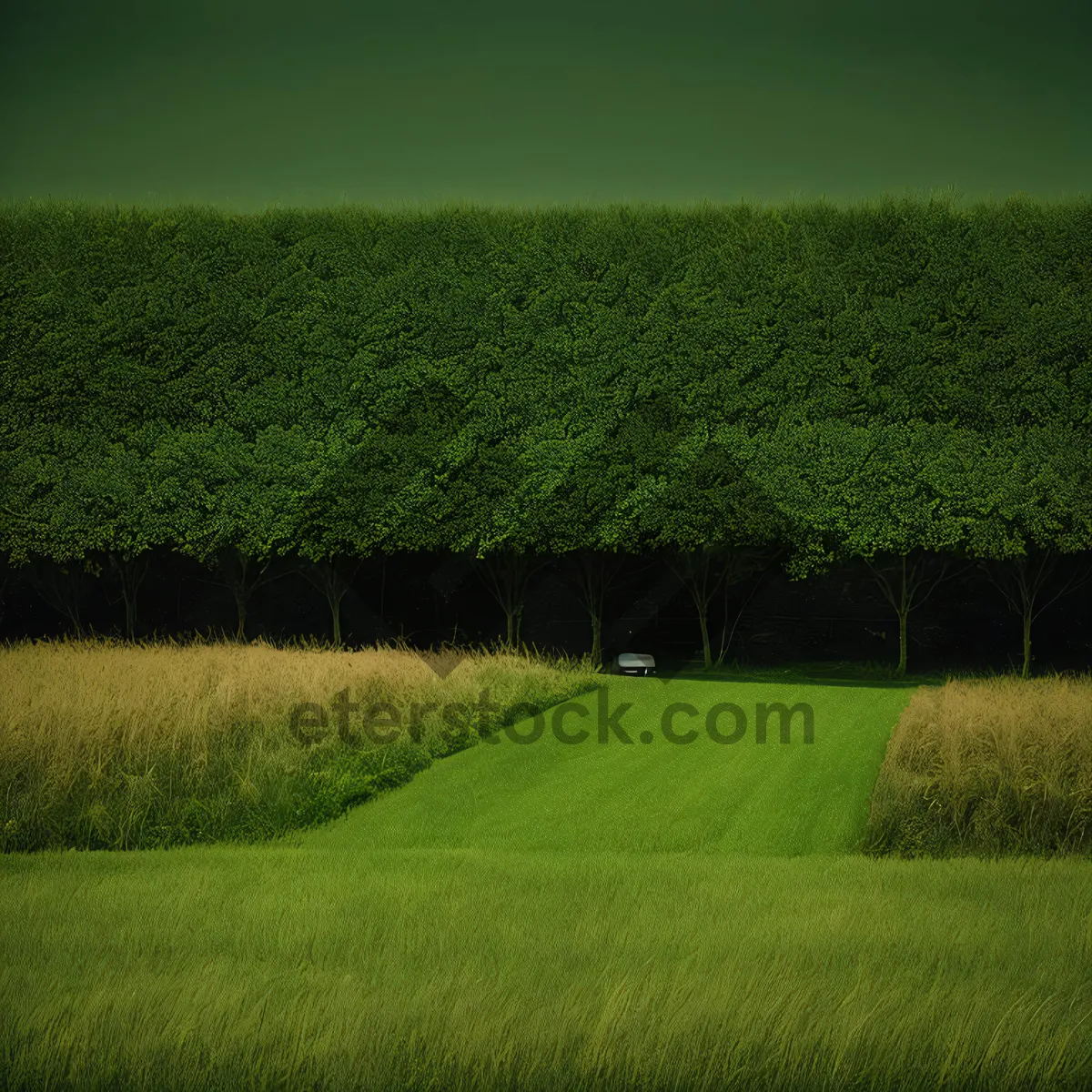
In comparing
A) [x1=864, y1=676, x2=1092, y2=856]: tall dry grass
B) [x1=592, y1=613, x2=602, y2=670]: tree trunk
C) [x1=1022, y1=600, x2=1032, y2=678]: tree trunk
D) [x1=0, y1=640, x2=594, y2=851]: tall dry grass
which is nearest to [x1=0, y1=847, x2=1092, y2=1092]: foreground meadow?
[x1=864, y1=676, x2=1092, y2=856]: tall dry grass

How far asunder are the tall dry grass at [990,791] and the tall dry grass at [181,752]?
3746 mm

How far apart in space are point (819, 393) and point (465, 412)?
567 centimetres

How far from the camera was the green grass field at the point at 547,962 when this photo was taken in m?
3.38

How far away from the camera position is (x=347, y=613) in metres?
19.5

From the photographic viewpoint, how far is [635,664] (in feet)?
54.9

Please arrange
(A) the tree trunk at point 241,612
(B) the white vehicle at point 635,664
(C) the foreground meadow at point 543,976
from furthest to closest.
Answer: (A) the tree trunk at point 241,612
(B) the white vehicle at point 635,664
(C) the foreground meadow at point 543,976

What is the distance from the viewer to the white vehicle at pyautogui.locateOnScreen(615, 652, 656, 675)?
55.1ft

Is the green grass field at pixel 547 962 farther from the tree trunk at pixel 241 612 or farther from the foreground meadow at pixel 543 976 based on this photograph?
the tree trunk at pixel 241 612

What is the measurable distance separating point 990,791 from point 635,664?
9928 mm

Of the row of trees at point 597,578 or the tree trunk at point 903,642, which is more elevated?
the row of trees at point 597,578

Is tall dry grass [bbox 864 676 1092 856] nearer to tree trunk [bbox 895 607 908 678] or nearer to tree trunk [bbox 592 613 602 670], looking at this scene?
tree trunk [bbox 895 607 908 678]

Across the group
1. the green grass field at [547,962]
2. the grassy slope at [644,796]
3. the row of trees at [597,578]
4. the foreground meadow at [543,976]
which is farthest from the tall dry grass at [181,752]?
the row of trees at [597,578]

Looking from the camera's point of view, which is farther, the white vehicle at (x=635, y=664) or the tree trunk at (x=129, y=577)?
the tree trunk at (x=129, y=577)

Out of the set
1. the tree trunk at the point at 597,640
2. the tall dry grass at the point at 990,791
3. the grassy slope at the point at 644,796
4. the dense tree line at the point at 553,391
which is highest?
the dense tree line at the point at 553,391
